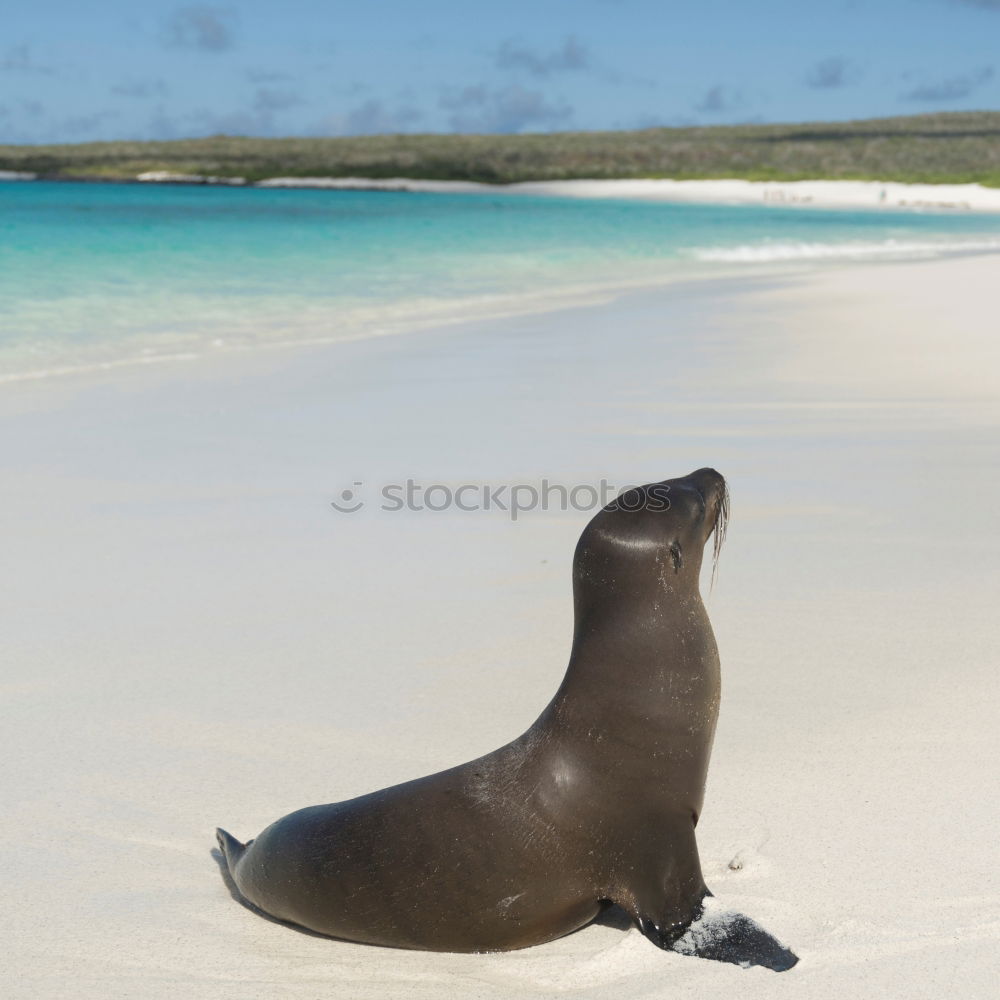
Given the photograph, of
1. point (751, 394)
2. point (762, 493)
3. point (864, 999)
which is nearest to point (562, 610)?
point (762, 493)

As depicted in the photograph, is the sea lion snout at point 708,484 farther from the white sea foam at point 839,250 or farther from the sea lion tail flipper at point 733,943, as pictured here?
the white sea foam at point 839,250

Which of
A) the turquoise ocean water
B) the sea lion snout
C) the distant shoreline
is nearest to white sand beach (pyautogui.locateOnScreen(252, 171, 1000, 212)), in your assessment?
the distant shoreline

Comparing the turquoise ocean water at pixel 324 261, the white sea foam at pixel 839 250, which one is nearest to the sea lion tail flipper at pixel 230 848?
the turquoise ocean water at pixel 324 261

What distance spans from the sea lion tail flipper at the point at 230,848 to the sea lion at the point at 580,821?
6 cm

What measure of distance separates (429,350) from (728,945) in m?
8.23

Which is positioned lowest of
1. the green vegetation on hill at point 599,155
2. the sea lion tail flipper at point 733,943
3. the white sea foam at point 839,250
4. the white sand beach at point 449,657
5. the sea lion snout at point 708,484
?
the green vegetation on hill at point 599,155

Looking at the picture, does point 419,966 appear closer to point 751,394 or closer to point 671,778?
point 671,778

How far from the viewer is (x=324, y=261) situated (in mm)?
22016

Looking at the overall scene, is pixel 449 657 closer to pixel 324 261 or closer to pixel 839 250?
pixel 324 261

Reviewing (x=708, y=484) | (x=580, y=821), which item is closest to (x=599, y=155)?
(x=708, y=484)

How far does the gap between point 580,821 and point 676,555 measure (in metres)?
0.53

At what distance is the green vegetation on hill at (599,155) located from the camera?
73.1m

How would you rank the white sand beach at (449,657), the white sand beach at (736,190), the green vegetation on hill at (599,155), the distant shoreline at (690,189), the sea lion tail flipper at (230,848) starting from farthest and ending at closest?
the green vegetation on hill at (599,155) → the distant shoreline at (690,189) → the white sand beach at (736,190) → the sea lion tail flipper at (230,848) → the white sand beach at (449,657)

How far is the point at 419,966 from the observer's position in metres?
2.45
